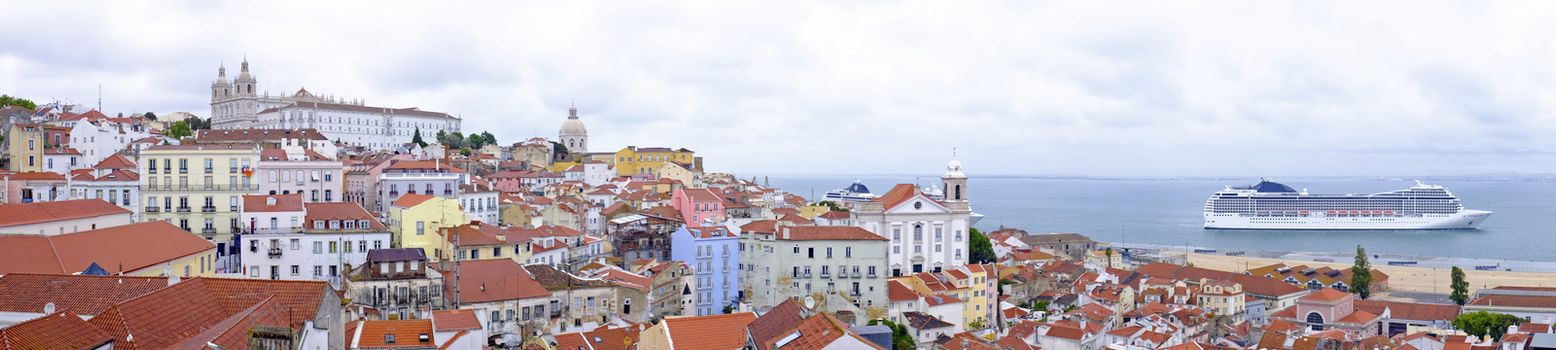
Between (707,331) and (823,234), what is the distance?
1659cm

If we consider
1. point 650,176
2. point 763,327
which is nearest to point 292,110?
point 650,176

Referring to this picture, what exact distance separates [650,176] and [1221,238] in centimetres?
5229

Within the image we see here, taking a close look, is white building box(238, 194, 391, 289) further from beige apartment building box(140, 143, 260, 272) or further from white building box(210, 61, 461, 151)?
white building box(210, 61, 461, 151)

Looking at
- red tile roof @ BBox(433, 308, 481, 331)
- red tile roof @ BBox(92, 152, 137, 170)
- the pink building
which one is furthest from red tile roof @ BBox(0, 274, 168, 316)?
the pink building

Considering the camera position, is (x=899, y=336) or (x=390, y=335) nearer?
(x=390, y=335)

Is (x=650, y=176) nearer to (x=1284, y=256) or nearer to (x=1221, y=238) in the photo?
(x=1284, y=256)

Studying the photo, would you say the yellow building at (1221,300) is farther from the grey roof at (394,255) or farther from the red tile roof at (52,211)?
the red tile roof at (52,211)

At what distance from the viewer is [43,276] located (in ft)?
42.3

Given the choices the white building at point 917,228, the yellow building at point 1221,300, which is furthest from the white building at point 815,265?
the yellow building at point 1221,300

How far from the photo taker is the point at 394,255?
984 inches

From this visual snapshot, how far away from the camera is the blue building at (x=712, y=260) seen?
1321 inches

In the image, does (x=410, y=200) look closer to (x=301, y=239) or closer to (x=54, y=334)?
(x=301, y=239)

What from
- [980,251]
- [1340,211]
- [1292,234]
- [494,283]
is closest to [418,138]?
[980,251]

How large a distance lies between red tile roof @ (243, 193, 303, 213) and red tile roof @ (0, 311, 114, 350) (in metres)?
19.7
